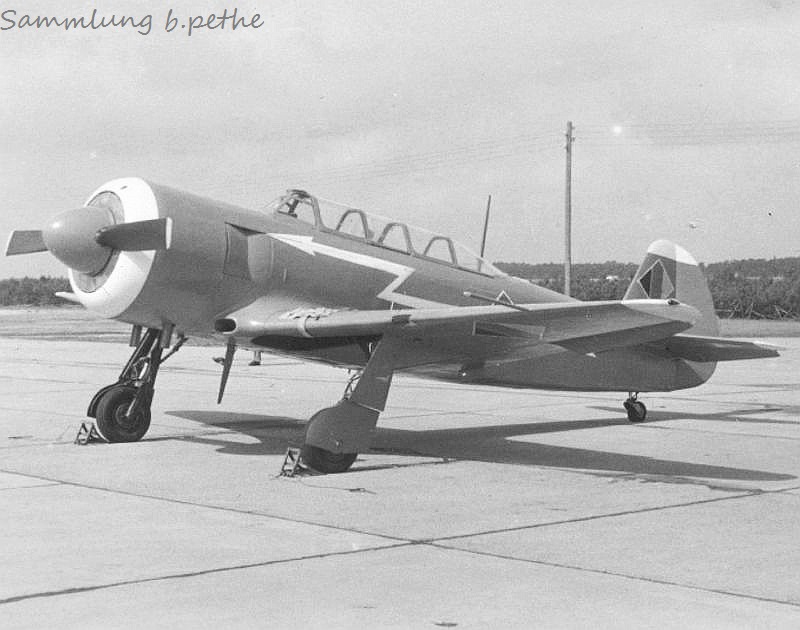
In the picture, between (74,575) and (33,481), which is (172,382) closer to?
(33,481)

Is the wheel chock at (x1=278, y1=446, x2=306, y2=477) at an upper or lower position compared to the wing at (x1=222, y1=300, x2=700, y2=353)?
lower

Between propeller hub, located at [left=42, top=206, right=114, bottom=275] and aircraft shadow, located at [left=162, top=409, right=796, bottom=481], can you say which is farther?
propeller hub, located at [left=42, top=206, right=114, bottom=275]

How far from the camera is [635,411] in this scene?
40.7 ft

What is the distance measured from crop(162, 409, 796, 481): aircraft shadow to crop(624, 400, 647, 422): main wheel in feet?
0.43

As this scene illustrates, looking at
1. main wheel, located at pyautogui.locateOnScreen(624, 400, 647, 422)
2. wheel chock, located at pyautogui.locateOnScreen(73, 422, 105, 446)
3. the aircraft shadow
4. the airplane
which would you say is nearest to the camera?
the airplane

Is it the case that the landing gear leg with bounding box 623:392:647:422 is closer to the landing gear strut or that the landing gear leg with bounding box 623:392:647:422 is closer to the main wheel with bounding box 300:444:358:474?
the main wheel with bounding box 300:444:358:474

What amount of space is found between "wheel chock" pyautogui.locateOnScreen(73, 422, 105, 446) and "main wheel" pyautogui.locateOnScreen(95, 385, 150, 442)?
44mm

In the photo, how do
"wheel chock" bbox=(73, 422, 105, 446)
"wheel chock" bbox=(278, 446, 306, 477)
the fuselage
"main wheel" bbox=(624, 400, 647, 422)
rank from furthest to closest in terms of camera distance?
"main wheel" bbox=(624, 400, 647, 422), "wheel chock" bbox=(73, 422, 105, 446), the fuselage, "wheel chock" bbox=(278, 446, 306, 477)

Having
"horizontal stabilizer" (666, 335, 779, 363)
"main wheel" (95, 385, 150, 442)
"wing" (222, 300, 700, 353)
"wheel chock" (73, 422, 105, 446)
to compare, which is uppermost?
"wing" (222, 300, 700, 353)

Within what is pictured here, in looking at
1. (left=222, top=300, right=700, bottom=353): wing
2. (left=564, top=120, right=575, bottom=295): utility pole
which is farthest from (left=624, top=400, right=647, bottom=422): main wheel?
(left=564, top=120, right=575, bottom=295): utility pole

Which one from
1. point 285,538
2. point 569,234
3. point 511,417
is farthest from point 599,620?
point 569,234

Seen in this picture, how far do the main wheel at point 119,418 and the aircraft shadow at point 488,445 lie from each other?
548 mm

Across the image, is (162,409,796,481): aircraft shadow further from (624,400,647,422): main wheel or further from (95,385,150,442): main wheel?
(95,385,150,442): main wheel

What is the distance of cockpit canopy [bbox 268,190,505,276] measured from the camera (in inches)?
390
